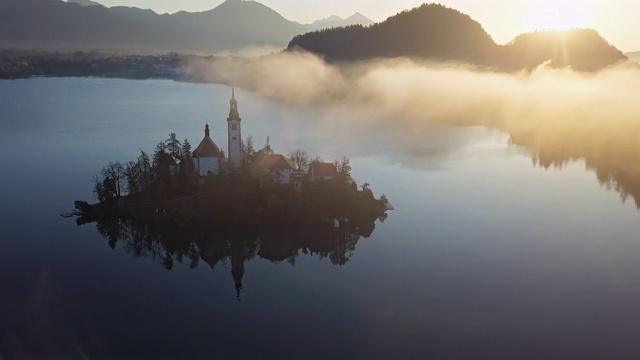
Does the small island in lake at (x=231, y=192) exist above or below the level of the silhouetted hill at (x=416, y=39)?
below

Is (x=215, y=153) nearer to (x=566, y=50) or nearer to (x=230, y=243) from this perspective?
(x=230, y=243)

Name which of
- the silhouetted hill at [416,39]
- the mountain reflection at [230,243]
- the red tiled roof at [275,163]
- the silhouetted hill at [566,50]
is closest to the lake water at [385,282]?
the mountain reflection at [230,243]

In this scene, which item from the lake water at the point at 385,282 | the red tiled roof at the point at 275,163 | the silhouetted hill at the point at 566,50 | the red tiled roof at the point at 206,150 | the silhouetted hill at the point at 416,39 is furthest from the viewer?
the silhouetted hill at the point at 416,39

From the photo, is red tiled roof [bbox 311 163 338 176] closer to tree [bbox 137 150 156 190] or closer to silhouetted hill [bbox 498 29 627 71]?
tree [bbox 137 150 156 190]

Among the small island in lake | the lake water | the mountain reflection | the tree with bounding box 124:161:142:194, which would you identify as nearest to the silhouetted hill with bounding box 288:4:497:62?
the lake water

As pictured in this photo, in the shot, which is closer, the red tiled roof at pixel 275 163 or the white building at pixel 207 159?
the red tiled roof at pixel 275 163

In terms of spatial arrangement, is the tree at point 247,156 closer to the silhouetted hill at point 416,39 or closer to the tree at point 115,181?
the tree at point 115,181
